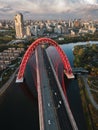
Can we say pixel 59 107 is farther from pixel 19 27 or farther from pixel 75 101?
pixel 19 27

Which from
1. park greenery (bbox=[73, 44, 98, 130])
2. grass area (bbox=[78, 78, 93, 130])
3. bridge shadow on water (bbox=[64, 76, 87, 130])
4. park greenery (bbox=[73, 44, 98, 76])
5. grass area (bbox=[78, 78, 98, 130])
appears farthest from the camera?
park greenery (bbox=[73, 44, 98, 76])

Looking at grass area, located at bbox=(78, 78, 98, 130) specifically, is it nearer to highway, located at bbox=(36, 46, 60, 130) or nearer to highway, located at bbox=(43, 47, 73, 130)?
highway, located at bbox=(43, 47, 73, 130)

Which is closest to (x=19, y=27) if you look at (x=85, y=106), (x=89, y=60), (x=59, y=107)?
(x=89, y=60)

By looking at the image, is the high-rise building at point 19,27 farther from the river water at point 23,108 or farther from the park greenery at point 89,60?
the river water at point 23,108

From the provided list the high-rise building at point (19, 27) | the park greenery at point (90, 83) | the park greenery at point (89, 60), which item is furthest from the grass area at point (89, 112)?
the high-rise building at point (19, 27)

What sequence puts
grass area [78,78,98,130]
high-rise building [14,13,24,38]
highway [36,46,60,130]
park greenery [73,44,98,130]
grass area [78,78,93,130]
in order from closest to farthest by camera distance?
highway [36,46,60,130] < grass area [78,78,98,130] < grass area [78,78,93,130] < park greenery [73,44,98,130] < high-rise building [14,13,24,38]

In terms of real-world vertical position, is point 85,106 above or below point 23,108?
above

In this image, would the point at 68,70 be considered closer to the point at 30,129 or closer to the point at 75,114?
the point at 75,114

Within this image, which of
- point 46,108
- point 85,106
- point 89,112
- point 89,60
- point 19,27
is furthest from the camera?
point 19,27

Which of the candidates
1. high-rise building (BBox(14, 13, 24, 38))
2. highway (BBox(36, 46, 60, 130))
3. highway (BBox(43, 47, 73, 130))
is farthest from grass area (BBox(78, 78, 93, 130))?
high-rise building (BBox(14, 13, 24, 38))
